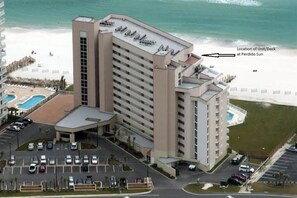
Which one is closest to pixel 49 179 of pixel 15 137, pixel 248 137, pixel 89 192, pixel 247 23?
pixel 89 192

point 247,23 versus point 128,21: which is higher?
point 128,21

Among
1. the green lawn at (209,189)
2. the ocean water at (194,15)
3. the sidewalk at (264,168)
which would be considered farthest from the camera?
the ocean water at (194,15)

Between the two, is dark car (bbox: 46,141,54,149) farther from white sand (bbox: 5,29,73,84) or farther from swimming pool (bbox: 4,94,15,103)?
white sand (bbox: 5,29,73,84)

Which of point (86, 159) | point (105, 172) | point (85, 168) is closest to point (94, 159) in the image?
point (86, 159)

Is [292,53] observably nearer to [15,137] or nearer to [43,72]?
[43,72]

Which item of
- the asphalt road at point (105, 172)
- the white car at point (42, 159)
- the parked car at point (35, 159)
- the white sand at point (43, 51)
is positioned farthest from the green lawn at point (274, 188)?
the white sand at point (43, 51)

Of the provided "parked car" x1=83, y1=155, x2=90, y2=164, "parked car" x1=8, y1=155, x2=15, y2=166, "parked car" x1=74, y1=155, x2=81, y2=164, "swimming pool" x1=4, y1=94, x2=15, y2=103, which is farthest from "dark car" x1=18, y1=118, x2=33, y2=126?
"parked car" x1=83, y1=155, x2=90, y2=164

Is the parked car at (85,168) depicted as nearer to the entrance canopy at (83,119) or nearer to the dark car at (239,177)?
the entrance canopy at (83,119)
